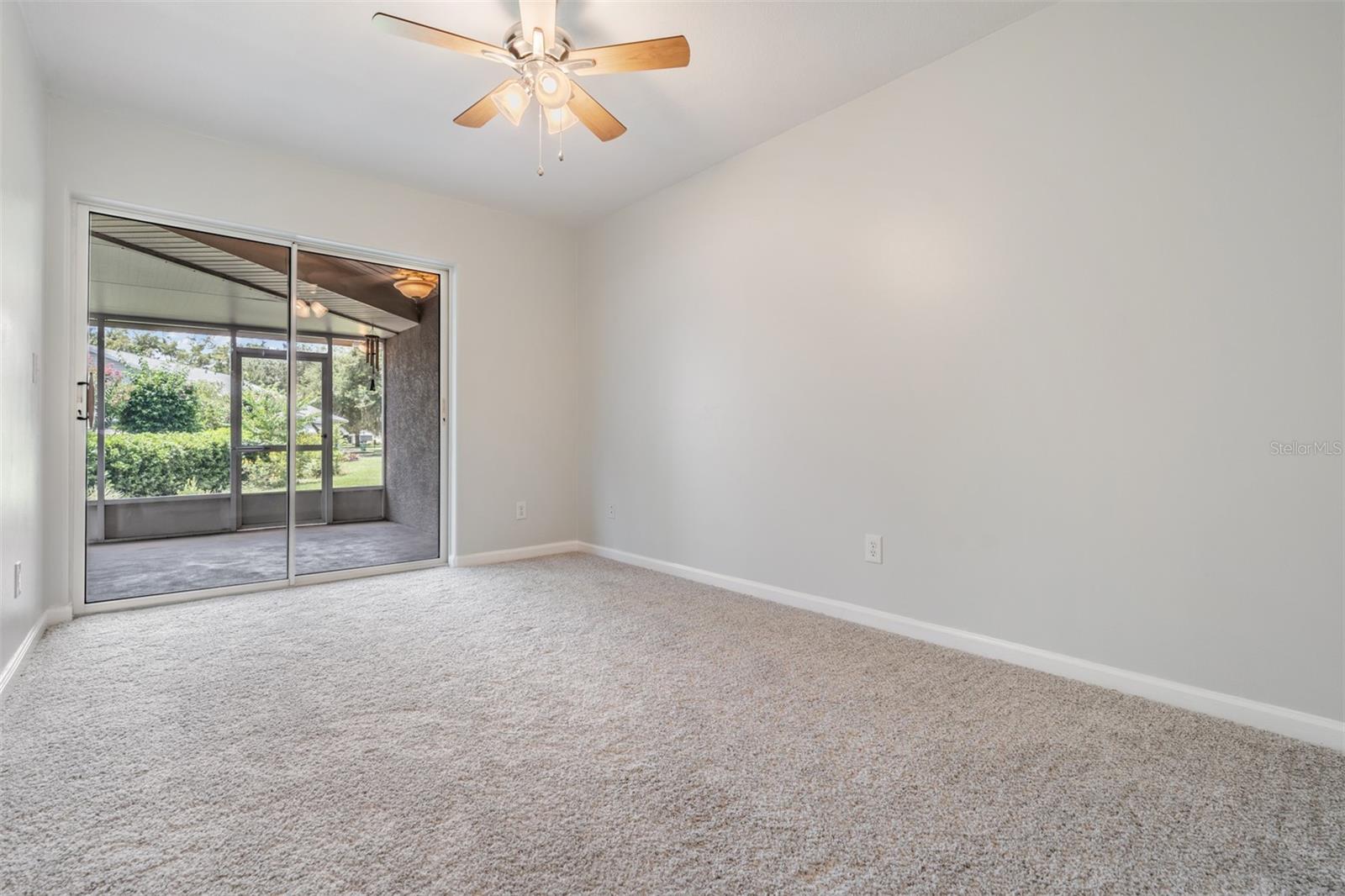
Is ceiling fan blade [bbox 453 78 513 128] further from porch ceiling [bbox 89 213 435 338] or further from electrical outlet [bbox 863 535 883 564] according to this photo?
electrical outlet [bbox 863 535 883 564]

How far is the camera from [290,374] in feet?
11.9

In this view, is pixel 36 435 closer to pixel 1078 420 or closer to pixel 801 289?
pixel 801 289

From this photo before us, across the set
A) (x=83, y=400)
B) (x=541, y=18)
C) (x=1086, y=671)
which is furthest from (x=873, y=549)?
(x=83, y=400)

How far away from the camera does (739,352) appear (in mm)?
3457

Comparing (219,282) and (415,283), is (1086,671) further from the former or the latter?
(219,282)

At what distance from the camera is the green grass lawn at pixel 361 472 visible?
404 cm

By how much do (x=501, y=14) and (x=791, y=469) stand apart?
227cm

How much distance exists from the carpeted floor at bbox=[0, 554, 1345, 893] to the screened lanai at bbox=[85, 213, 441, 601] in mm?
1017

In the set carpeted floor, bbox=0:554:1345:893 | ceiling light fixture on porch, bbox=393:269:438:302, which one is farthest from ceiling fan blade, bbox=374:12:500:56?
ceiling light fixture on porch, bbox=393:269:438:302

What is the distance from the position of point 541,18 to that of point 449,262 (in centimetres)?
228

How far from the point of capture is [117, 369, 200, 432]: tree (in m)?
3.22

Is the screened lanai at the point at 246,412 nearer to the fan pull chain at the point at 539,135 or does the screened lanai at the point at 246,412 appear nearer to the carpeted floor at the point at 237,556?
the carpeted floor at the point at 237,556

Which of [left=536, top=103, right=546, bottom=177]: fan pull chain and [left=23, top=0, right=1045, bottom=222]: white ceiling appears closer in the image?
[left=23, top=0, right=1045, bottom=222]: white ceiling

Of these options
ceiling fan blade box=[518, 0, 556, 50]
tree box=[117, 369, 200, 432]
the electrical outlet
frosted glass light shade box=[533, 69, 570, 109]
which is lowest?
the electrical outlet
